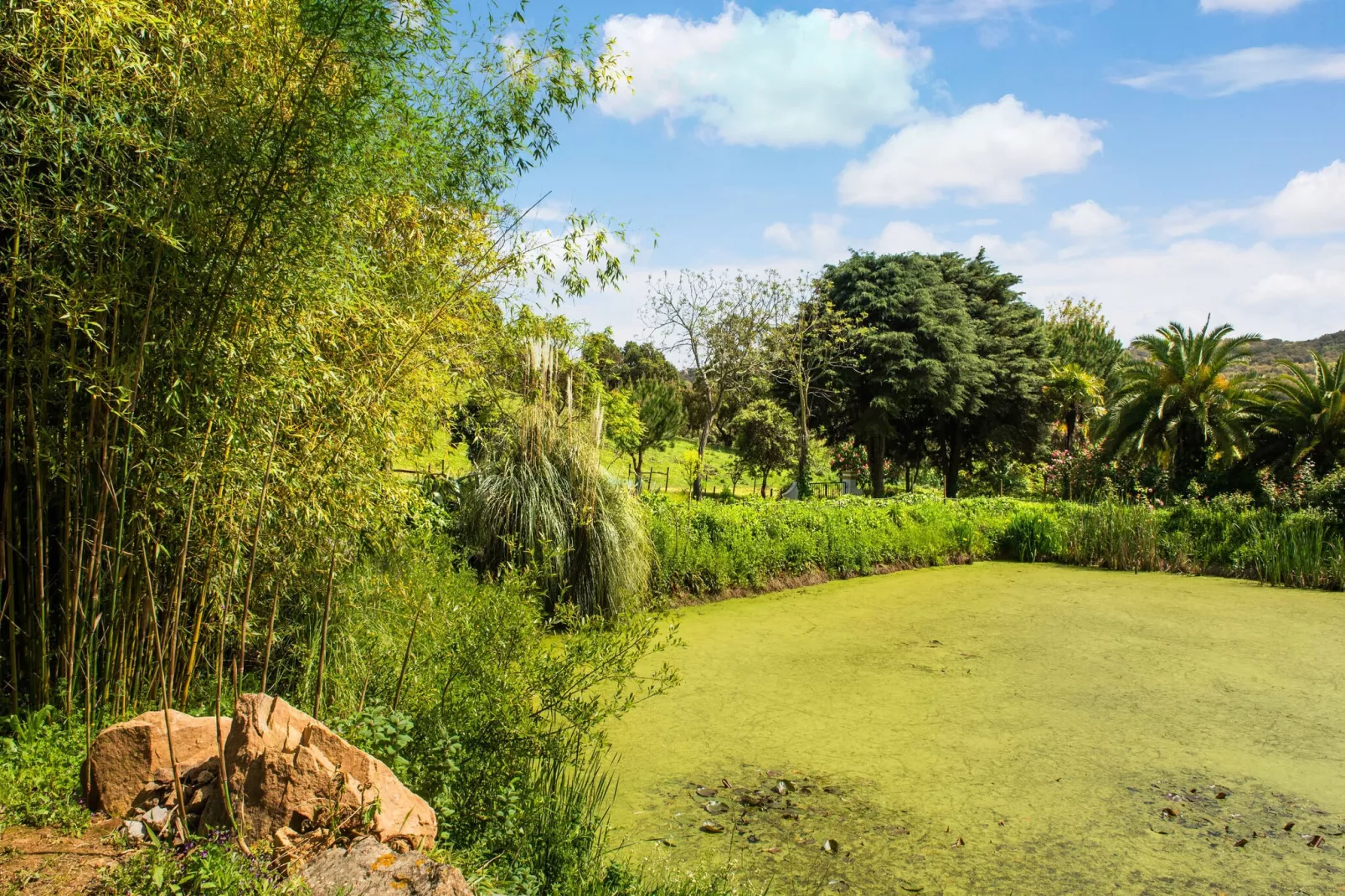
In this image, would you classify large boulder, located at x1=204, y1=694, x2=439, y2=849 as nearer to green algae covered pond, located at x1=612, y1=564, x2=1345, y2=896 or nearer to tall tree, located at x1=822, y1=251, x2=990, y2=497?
green algae covered pond, located at x1=612, y1=564, x2=1345, y2=896

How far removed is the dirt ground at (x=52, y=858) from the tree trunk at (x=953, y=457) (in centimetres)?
2014

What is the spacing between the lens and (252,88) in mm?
2791

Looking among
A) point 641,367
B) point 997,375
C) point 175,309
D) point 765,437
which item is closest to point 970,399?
point 997,375

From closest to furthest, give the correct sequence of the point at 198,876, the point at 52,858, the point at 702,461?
1. the point at 198,876
2. the point at 52,858
3. the point at 702,461

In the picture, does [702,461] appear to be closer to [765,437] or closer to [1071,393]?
[765,437]

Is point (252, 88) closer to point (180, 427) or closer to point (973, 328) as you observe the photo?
point (180, 427)

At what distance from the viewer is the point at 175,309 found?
2811 millimetres

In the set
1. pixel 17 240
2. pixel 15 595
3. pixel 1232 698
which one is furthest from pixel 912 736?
pixel 17 240

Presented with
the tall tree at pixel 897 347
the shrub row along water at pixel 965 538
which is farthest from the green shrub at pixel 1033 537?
the tall tree at pixel 897 347

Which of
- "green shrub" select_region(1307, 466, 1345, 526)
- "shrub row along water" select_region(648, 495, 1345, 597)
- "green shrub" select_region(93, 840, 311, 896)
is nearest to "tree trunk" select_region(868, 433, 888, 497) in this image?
"shrub row along water" select_region(648, 495, 1345, 597)

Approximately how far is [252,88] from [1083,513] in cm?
1105

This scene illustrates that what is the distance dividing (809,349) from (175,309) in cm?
1518

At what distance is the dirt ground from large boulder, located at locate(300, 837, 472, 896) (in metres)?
0.54

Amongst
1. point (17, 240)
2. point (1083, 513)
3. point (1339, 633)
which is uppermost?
point (17, 240)
